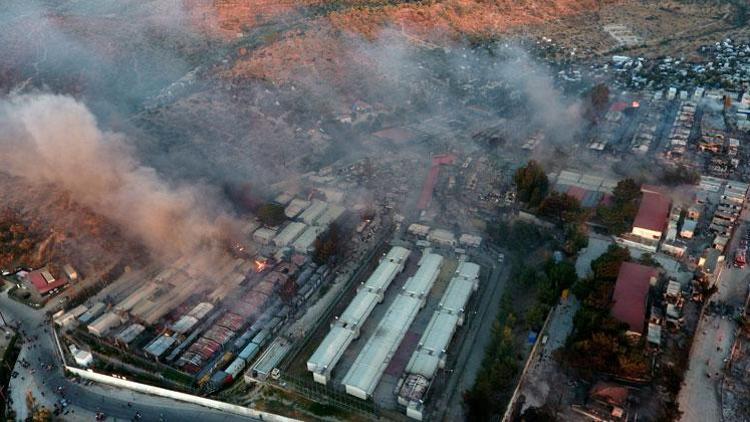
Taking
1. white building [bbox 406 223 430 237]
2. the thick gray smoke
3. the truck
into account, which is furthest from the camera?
white building [bbox 406 223 430 237]

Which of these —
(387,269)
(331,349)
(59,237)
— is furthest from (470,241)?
(59,237)

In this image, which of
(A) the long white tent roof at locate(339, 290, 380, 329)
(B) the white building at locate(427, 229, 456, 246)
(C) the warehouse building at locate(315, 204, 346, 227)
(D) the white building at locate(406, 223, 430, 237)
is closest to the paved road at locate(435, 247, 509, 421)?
(B) the white building at locate(427, 229, 456, 246)

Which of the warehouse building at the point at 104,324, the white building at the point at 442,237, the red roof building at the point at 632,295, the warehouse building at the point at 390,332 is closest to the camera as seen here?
the warehouse building at the point at 390,332

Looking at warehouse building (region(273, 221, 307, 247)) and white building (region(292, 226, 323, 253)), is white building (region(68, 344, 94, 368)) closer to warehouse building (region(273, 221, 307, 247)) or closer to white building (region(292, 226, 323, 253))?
warehouse building (region(273, 221, 307, 247))

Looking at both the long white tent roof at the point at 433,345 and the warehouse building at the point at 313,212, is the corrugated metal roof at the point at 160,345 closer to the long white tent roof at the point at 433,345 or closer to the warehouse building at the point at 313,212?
the warehouse building at the point at 313,212

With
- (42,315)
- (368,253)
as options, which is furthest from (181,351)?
(368,253)

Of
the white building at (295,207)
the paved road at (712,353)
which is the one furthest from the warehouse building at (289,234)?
the paved road at (712,353)
